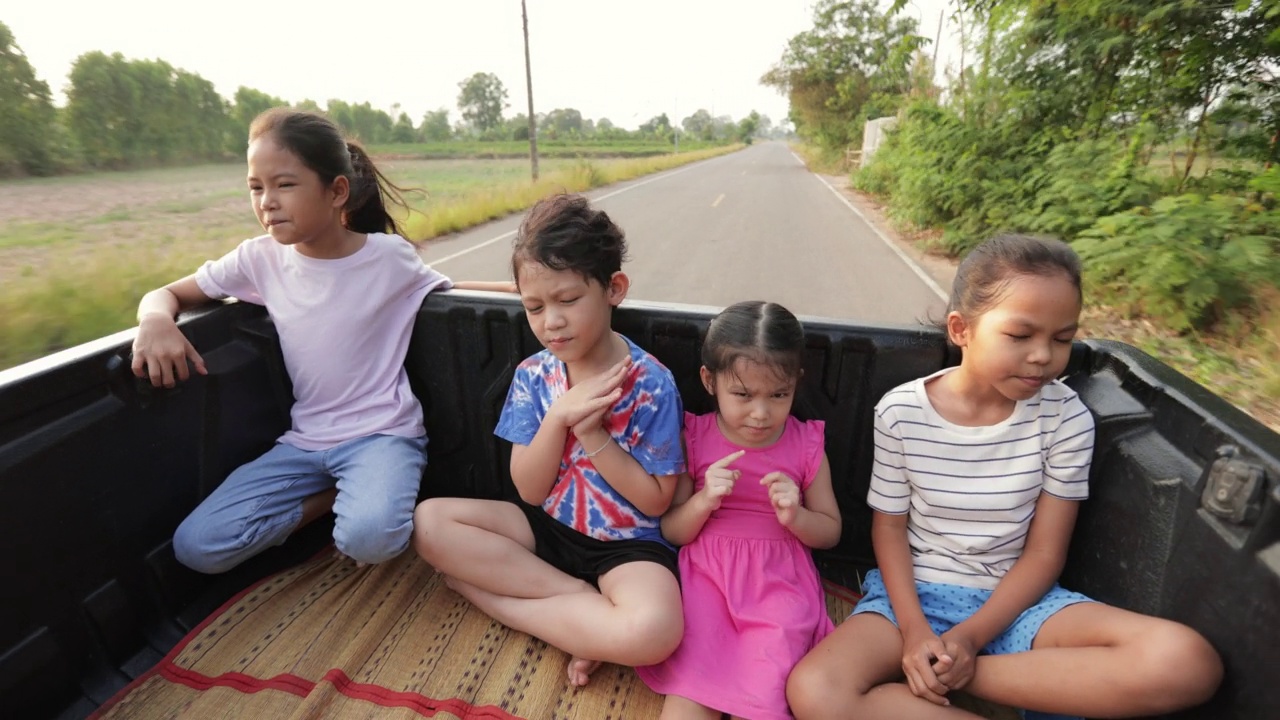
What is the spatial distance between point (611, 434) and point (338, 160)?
1162mm

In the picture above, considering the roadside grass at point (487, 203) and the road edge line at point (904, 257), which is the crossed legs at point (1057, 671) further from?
the roadside grass at point (487, 203)

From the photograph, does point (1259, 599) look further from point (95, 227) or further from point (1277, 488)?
point (95, 227)

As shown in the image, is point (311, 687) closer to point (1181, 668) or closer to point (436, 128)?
point (1181, 668)

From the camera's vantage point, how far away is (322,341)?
6.52 ft

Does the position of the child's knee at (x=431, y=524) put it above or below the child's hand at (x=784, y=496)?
below

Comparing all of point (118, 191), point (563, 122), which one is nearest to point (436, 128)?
point (563, 122)

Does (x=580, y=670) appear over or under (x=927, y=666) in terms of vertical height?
under

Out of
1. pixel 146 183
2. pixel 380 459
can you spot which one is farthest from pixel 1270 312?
pixel 146 183

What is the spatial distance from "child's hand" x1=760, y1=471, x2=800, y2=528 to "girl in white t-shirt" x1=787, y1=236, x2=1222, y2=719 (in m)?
0.25

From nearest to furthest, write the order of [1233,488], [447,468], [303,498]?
[1233,488] < [303,498] < [447,468]

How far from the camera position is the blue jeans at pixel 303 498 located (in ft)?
5.64

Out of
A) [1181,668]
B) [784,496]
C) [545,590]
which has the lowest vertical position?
[545,590]

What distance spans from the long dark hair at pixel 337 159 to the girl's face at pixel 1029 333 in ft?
5.91

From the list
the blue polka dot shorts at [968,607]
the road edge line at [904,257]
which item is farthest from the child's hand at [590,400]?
the road edge line at [904,257]
